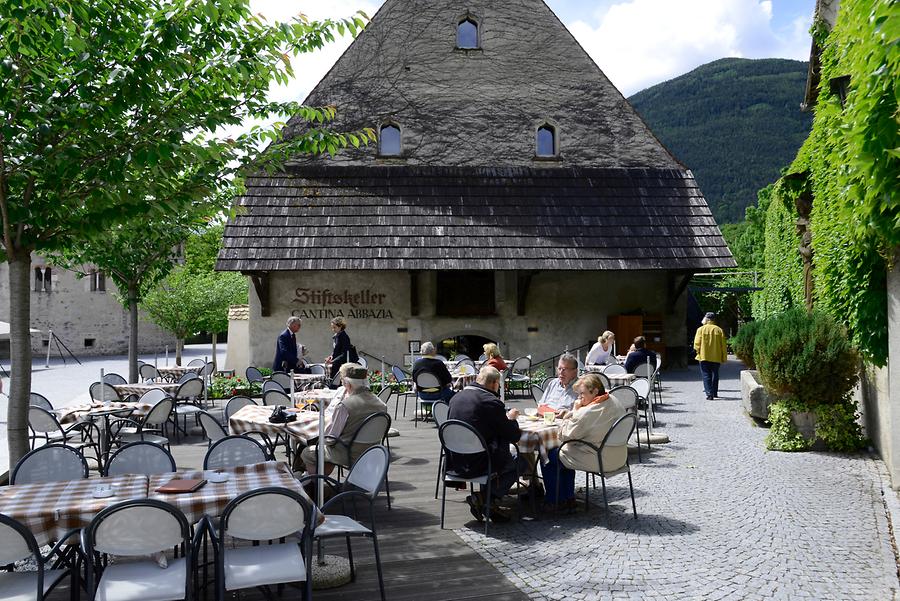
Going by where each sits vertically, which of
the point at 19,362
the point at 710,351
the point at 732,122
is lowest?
the point at 710,351

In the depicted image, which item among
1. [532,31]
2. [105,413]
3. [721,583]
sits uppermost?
[532,31]

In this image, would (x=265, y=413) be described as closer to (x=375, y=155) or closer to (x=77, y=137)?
(x=77, y=137)

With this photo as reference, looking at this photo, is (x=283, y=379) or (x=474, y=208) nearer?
(x=283, y=379)

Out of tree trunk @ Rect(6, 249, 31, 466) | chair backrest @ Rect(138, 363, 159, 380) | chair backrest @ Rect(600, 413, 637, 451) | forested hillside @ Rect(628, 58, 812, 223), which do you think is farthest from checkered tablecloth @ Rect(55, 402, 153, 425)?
forested hillside @ Rect(628, 58, 812, 223)

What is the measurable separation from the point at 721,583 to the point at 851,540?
5.76 feet

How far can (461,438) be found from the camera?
23.0ft

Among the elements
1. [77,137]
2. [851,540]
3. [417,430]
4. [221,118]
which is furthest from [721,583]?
[417,430]

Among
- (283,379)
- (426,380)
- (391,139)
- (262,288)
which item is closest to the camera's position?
(426,380)

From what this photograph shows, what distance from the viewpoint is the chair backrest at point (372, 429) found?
25.0ft

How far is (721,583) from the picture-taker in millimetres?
5559

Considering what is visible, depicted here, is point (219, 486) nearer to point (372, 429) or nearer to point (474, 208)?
point (372, 429)

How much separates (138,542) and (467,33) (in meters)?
19.4

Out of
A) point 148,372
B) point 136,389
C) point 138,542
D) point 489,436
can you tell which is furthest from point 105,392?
point 138,542

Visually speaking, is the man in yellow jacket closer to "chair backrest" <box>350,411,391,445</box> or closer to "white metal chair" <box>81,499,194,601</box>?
"chair backrest" <box>350,411,391,445</box>
